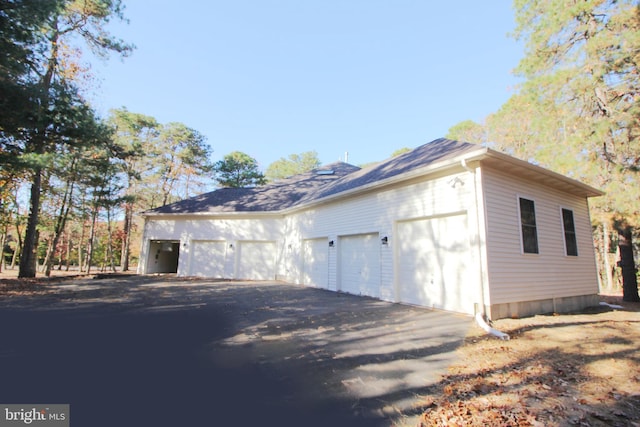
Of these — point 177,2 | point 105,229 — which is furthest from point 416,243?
point 105,229

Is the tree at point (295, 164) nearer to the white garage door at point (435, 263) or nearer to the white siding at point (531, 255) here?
the white garage door at point (435, 263)

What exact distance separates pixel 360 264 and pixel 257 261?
24.9 feet

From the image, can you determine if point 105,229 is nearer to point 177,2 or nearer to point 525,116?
point 177,2

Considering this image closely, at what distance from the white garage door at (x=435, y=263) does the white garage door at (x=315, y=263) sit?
3.92 m

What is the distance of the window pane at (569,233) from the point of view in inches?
333

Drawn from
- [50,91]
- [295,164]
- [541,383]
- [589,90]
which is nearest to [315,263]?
[541,383]

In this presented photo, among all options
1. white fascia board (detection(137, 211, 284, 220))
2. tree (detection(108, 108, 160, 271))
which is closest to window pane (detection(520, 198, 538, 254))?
white fascia board (detection(137, 211, 284, 220))

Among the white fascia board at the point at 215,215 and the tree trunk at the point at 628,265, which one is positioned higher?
the white fascia board at the point at 215,215

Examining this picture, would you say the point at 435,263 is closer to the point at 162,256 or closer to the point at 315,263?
the point at 315,263

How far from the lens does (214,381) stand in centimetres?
304

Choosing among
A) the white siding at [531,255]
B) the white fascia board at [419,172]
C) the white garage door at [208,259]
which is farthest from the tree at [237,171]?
the white siding at [531,255]

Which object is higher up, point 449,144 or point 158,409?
point 449,144

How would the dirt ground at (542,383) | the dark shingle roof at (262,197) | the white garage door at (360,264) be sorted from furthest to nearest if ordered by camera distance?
the dark shingle roof at (262,197)
the white garage door at (360,264)
the dirt ground at (542,383)

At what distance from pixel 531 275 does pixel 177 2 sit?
13.3 metres
